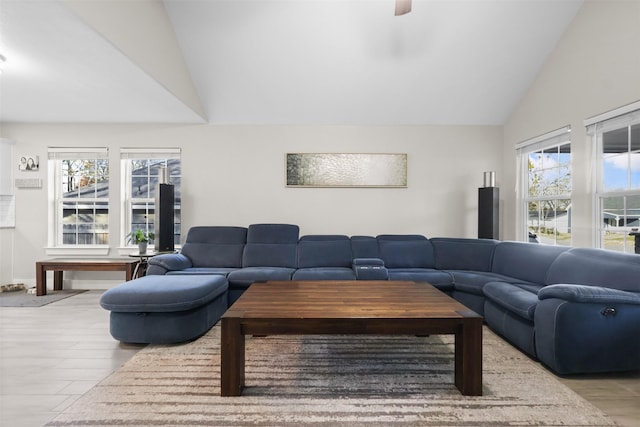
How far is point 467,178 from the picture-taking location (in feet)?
15.0

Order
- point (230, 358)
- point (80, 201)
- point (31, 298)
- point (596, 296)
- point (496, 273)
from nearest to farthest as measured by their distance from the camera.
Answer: point (230, 358), point (596, 296), point (496, 273), point (31, 298), point (80, 201)

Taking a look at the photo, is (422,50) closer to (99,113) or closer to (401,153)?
(401,153)

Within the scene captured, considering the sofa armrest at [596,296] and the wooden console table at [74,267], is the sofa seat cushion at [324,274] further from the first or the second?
the wooden console table at [74,267]

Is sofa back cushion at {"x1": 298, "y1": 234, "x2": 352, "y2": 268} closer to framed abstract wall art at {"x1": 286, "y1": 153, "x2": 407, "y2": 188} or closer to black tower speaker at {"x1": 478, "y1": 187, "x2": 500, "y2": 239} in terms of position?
framed abstract wall art at {"x1": 286, "y1": 153, "x2": 407, "y2": 188}

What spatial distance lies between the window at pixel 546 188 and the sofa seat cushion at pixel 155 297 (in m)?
4.01

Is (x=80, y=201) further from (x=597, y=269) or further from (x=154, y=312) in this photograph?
(x=597, y=269)

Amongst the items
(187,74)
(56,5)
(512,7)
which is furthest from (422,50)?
(56,5)

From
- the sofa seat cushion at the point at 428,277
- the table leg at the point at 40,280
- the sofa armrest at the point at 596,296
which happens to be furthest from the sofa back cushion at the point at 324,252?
the table leg at the point at 40,280

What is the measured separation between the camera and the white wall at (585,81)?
2703mm

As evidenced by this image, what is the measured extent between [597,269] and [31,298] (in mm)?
6344

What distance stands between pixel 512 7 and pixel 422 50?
0.96m

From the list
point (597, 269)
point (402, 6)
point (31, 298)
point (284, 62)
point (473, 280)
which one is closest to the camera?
point (402, 6)

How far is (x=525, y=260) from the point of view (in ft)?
10.9

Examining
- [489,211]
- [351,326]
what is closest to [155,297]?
[351,326]
